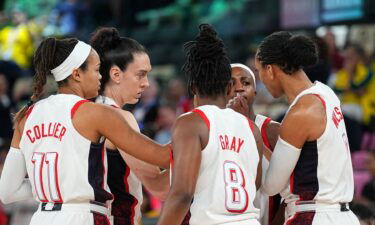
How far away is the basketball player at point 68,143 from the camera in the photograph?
4531 millimetres

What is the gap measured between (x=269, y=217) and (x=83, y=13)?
31.2ft

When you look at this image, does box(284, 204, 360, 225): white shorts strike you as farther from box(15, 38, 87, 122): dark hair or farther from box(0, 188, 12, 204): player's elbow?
box(0, 188, 12, 204): player's elbow

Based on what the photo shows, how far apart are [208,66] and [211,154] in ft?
1.64

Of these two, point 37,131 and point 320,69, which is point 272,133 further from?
point 320,69

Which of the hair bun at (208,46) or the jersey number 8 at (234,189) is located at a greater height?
the hair bun at (208,46)

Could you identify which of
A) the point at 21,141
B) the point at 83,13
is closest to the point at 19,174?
the point at 21,141

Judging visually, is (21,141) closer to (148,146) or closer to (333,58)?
(148,146)

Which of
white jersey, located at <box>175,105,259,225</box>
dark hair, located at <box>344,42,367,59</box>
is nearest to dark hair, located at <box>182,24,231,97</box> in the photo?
white jersey, located at <box>175,105,259,225</box>

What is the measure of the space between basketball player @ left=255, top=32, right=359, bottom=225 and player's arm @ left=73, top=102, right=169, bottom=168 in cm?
71

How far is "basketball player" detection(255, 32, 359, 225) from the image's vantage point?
15.7 feet

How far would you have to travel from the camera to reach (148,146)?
185 inches

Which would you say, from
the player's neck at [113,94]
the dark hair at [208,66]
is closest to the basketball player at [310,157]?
the dark hair at [208,66]

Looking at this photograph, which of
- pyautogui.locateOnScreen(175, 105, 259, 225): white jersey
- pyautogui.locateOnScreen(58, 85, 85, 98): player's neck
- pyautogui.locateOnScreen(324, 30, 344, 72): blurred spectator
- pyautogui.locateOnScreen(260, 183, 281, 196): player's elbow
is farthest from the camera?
pyautogui.locateOnScreen(324, 30, 344, 72): blurred spectator

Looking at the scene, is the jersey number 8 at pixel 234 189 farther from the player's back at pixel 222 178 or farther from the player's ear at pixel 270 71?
the player's ear at pixel 270 71
